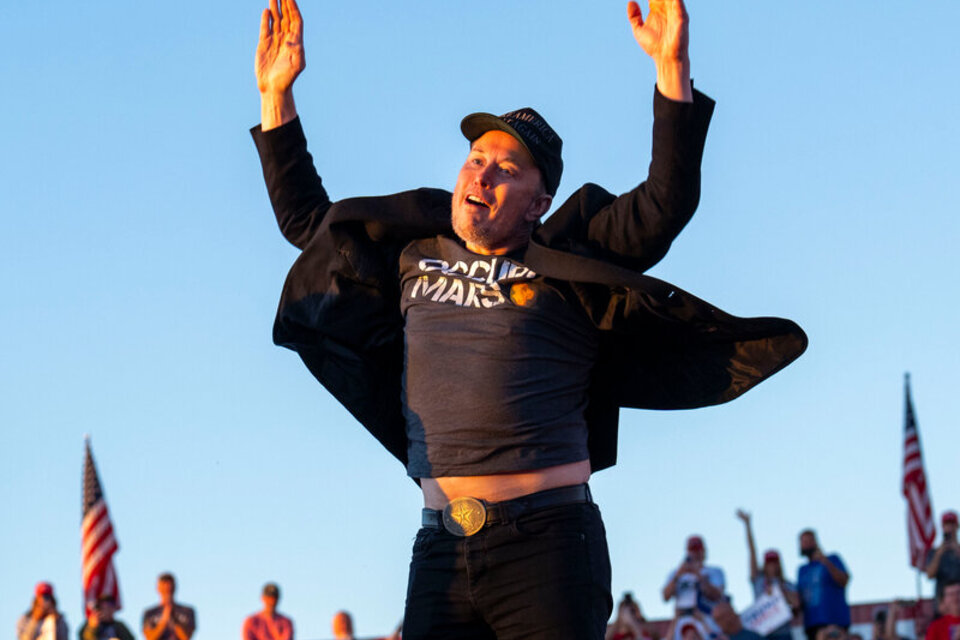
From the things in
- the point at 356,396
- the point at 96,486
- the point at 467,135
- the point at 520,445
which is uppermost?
the point at 96,486

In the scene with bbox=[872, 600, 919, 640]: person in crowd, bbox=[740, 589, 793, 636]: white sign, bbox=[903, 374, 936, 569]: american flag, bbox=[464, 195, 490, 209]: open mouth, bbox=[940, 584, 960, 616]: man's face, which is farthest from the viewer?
bbox=[903, 374, 936, 569]: american flag

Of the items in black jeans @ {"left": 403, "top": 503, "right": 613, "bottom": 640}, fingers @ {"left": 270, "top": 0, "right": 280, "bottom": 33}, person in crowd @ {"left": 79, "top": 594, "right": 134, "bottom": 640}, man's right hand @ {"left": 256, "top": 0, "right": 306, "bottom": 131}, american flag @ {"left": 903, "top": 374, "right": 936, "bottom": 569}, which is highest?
american flag @ {"left": 903, "top": 374, "right": 936, "bottom": 569}

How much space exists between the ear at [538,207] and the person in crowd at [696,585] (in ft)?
28.4

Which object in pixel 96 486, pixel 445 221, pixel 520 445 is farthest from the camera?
pixel 96 486

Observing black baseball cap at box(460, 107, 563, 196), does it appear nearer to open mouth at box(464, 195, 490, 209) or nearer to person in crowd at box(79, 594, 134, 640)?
open mouth at box(464, 195, 490, 209)

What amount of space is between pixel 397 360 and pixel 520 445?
2.32 feet

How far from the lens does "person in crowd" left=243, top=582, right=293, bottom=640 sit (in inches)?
520

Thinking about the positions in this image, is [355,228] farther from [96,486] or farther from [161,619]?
[96,486]

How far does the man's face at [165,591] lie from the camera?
13.4m

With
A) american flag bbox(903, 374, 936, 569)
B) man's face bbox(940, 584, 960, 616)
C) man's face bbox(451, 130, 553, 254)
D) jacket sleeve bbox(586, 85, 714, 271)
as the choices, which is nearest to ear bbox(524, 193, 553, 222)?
man's face bbox(451, 130, 553, 254)

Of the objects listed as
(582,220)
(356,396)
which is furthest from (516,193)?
(356,396)

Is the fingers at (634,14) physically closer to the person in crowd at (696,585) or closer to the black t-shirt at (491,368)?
the black t-shirt at (491,368)

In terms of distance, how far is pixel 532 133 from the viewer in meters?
4.87

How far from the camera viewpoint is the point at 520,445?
4.54 m
